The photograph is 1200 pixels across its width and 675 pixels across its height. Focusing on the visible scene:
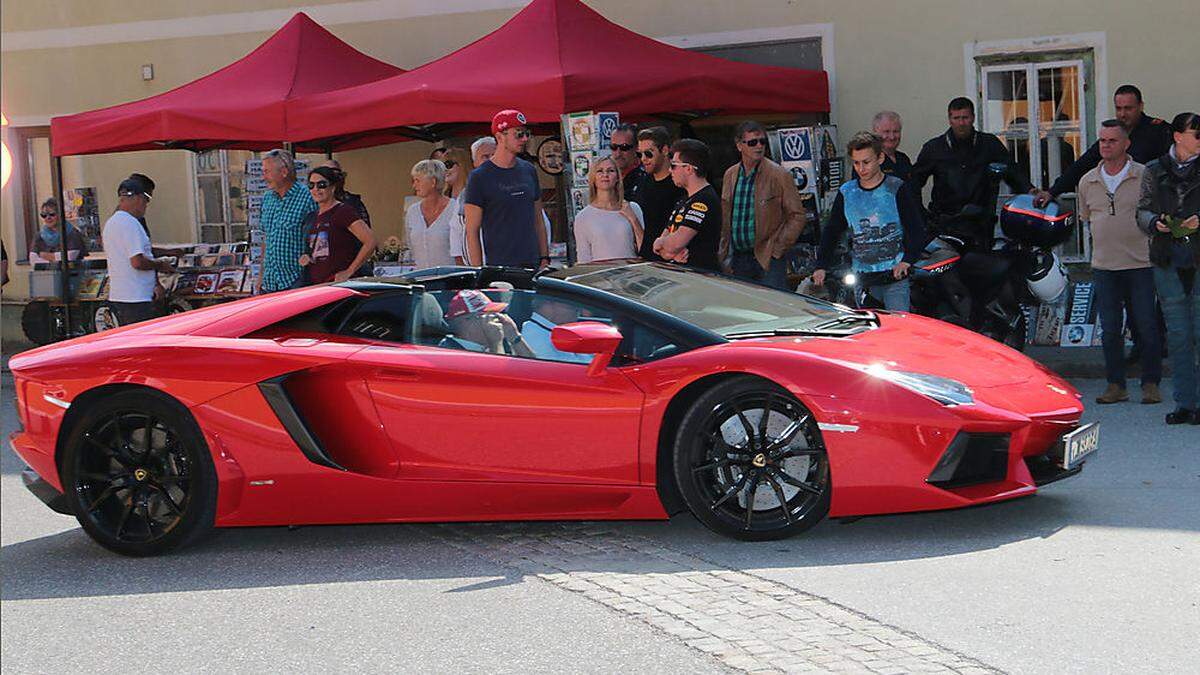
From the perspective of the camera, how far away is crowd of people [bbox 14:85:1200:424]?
29.3ft

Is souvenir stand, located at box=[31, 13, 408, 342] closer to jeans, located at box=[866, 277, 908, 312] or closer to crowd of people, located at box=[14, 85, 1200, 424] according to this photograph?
crowd of people, located at box=[14, 85, 1200, 424]

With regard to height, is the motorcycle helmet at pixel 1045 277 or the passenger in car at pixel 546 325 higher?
the passenger in car at pixel 546 325

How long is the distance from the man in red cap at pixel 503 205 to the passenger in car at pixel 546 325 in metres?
2.78

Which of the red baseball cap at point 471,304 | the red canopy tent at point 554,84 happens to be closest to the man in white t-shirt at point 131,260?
the red canopy tent at point 554,84

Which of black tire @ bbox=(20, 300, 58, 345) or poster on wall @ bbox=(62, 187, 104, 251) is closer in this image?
black tire @ bbox=(20, 300, 58, 345)

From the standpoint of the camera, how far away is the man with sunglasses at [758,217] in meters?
9.96

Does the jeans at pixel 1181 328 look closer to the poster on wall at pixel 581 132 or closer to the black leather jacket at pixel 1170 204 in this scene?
the black leather jacket at pixel 1170 204

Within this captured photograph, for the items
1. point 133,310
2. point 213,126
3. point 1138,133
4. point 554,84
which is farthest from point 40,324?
point 1138,133

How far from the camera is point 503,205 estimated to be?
9.16 m

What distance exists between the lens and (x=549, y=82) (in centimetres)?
1198

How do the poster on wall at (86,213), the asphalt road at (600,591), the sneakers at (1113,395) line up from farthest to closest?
the poster on wall at (86,213), the sneakers at (1113,395), the asphalt road at (600,591)

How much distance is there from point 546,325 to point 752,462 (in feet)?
3.32

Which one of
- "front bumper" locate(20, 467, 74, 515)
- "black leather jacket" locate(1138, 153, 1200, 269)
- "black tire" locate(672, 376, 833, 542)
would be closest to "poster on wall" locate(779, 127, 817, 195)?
"black leather jacket" locate(1138, 153, 1200, 269)

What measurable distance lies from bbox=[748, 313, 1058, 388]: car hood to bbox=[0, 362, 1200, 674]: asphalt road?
22.9 inches
